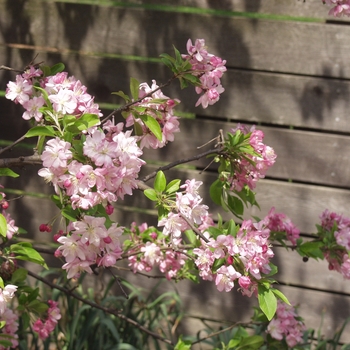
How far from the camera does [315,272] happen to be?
2.39m

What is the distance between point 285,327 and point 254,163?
694 mm

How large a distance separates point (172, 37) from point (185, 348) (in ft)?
4.07

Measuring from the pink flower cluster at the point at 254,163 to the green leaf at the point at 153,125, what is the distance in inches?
9.7

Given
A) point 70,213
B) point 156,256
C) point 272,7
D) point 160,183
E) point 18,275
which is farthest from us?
point 272,7

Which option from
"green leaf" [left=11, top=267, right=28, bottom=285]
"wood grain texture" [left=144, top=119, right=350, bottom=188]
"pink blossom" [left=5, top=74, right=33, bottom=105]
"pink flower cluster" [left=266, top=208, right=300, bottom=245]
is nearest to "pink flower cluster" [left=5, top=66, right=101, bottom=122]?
"pink blossom" [left=5, top=74, right=33, bottom=105]

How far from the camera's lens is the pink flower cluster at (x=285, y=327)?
5.99 ft

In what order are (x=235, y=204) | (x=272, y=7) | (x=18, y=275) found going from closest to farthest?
(x=18, y=275) → (x=235, y=204) → (x=272, y=7)

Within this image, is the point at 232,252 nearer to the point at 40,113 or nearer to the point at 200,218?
the point at 200,218

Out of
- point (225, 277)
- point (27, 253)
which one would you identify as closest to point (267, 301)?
point (225, 277)

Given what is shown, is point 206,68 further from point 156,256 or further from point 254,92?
point 254,92

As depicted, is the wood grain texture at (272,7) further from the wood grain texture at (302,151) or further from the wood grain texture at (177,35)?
the wood grain texture at (302,151)

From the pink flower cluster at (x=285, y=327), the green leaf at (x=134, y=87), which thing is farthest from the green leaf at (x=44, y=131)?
the pink flower cluster at (x=285, y=327)

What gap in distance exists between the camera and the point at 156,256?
71.4 inches

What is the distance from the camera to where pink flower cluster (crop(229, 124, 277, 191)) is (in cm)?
144
